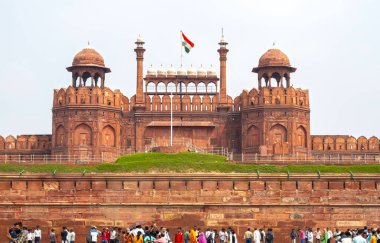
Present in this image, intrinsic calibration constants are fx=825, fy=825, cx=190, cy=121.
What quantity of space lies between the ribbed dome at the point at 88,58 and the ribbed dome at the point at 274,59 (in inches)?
430

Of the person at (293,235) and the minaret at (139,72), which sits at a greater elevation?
the minaret at (139,72)

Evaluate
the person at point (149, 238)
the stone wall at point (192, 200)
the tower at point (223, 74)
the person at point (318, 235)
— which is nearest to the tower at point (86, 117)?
the tower at point (223, 74)

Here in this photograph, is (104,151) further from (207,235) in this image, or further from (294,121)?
(207,235)

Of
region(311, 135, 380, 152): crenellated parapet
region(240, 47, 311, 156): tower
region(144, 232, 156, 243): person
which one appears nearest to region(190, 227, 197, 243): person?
region(144, 232, 156, 243): person

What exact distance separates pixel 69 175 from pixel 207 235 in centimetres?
928

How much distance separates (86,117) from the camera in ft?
177

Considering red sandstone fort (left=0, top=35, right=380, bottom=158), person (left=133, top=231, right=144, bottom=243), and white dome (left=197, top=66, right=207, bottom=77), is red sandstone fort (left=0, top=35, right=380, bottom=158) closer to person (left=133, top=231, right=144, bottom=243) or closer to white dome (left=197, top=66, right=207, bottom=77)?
white dome (left=197, top=66, right=207, bottom=77)

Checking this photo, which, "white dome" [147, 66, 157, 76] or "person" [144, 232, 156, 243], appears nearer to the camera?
"person" [144, 232, 156, 243]

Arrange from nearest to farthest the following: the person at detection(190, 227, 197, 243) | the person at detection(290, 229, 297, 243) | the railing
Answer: the person at detection(190, 227, 197, 243), the person at detection(290, 229, 297, 243), the railing

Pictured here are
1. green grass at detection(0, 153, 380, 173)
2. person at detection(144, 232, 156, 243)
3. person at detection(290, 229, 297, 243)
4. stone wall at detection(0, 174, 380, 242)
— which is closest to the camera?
person at detection(144, 232, 156, 243)

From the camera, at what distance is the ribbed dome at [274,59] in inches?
2186

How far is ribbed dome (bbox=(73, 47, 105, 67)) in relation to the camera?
55.4 metres

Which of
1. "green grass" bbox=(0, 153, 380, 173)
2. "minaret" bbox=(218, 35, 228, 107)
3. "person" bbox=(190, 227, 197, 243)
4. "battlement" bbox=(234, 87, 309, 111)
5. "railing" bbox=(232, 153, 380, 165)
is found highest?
"minaret" bbox=(218, 35, 228, 107)

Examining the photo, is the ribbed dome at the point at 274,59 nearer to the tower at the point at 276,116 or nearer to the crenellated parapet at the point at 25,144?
the tower at the point at 276,116
